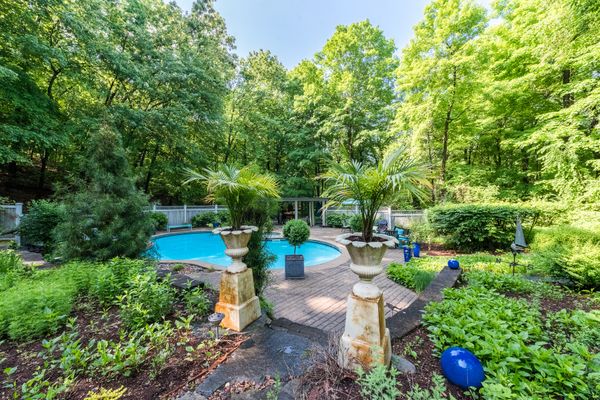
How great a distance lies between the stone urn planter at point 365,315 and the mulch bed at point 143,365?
3.78ft

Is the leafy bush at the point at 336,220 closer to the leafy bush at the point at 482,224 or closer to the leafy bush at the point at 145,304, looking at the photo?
the leafy bush at the point at 482,224

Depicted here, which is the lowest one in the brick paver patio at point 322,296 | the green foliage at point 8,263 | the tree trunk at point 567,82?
the brick paver patio at point 322,296

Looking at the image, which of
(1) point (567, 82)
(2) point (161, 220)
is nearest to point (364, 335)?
(1) point (567, 82)

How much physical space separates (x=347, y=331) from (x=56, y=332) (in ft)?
9.82

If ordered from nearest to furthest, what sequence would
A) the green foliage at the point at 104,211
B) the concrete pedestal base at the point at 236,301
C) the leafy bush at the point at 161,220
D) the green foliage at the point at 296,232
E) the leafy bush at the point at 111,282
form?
the concrete pedestal base at the point at 236,301, the leafy bush at the point at 111,282, the green foliage at the point at 104,211, the green foliage at the point at 296,232, the leafy bush at the point at 161,220

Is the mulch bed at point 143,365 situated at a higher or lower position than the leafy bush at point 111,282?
lower

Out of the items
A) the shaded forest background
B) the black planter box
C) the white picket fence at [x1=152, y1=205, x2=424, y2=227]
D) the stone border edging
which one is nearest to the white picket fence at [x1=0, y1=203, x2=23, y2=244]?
the shaded forest background

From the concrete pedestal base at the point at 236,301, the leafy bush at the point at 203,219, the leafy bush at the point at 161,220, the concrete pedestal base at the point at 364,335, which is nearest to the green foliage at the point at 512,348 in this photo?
the concrete pedestal base at the point at 364,335

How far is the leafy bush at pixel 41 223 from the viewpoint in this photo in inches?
261

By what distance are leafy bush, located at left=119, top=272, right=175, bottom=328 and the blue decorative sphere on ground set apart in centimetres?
276

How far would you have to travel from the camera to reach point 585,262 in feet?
11.3

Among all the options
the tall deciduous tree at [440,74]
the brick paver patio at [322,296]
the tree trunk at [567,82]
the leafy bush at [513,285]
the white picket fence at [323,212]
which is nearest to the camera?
the leafy bush at [513,285]

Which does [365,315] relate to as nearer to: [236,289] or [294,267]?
[236,289]

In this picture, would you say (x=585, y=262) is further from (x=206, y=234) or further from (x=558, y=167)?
(x=206, y=234)
